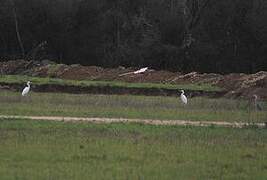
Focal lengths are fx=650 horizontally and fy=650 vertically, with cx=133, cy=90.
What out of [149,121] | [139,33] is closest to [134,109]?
[149,121]

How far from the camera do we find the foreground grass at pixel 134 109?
81.3ft

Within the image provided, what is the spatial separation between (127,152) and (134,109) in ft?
44.4

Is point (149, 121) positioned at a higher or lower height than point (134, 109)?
higher

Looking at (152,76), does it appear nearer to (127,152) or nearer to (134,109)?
(134,109)

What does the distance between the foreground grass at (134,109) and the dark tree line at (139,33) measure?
97.3 feet

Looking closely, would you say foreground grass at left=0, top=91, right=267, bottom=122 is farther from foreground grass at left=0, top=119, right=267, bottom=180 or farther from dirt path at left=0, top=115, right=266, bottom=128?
foreground grass at left=0, top=119, right=267, bottom=180

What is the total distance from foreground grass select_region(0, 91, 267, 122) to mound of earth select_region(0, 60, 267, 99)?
7.45 meters

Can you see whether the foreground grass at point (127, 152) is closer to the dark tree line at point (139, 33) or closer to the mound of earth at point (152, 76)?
the mound of earth at point (152, 76)

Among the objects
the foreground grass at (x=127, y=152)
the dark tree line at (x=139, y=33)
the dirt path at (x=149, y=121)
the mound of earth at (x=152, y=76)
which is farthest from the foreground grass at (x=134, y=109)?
the dark tree line at (x=139, y=33)

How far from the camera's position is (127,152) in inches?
560

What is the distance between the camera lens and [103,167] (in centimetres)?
1222

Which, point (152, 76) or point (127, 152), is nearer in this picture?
point (127, 152)

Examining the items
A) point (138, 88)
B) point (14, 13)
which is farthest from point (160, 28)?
point (138, 88)

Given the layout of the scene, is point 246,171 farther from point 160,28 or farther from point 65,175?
point 160,28
